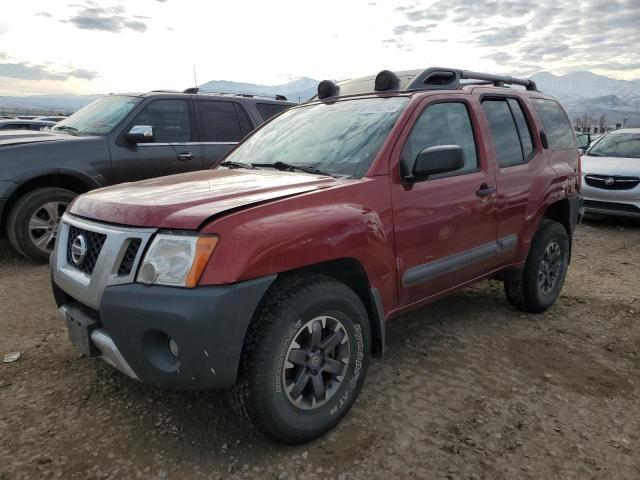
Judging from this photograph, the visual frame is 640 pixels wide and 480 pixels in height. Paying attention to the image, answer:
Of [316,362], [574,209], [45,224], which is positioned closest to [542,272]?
[574,209]

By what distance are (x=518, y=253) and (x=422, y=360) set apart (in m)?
1.19

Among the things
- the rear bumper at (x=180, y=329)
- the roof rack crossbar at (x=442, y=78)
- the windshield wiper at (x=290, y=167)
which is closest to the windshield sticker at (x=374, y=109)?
the roof rack crossbar at (x=442, y=78)

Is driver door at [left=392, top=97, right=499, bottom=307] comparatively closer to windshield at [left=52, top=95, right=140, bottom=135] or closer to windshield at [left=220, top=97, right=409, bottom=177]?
windshield at [left=220, top=97, right=409, bottom=177]

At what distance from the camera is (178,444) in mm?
2396

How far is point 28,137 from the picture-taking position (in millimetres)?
5328

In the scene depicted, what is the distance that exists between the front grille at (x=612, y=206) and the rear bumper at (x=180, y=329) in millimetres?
7683

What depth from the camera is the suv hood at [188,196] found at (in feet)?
6.98

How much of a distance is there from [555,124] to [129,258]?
3.75 m

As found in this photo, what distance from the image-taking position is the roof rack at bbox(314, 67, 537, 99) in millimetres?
3432

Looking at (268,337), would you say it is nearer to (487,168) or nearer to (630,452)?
(630,452)

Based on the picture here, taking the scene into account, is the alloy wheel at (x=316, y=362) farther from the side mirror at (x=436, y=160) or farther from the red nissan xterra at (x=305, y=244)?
the side mirror at (x=436, y=160)

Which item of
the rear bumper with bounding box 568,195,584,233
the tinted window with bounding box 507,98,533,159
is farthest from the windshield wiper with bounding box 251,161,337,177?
the rear bumper with bounding box 568,195,584,233

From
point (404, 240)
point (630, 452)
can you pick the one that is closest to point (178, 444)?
point (404, 240)

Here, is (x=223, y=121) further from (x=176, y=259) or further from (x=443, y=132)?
(x=176, y=259)
